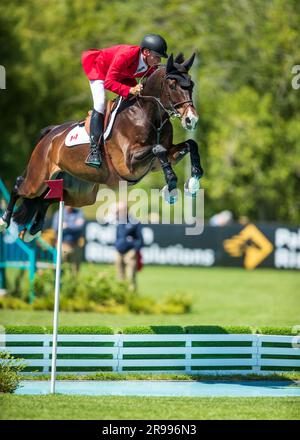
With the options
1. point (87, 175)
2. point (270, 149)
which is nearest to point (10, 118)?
point (270, 149)

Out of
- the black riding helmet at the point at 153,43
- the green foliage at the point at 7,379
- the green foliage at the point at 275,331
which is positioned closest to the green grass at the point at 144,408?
the green foliage at the point at 7,379

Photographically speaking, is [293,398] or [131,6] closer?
Answer: [293,398]

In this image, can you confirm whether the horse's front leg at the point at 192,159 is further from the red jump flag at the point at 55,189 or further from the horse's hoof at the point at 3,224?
the horse's hoof at the point at 3,224

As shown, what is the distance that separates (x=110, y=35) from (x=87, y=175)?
32.3m

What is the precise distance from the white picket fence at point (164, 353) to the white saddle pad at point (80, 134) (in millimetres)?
2447

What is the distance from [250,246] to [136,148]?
53.4ft

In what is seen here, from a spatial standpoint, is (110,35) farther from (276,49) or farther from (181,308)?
(181,308)

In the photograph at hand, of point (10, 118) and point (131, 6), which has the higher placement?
point (131, 6)

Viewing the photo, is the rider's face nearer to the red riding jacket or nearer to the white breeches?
the red riding jacket

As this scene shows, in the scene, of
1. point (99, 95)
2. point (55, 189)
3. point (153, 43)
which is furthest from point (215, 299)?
point (55, 189)

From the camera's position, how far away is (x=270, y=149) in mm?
34812

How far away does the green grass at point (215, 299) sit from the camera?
14242mm

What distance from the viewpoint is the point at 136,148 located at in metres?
10.2

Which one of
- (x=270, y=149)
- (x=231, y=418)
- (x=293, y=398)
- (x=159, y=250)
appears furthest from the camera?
(x=270, y=149)
